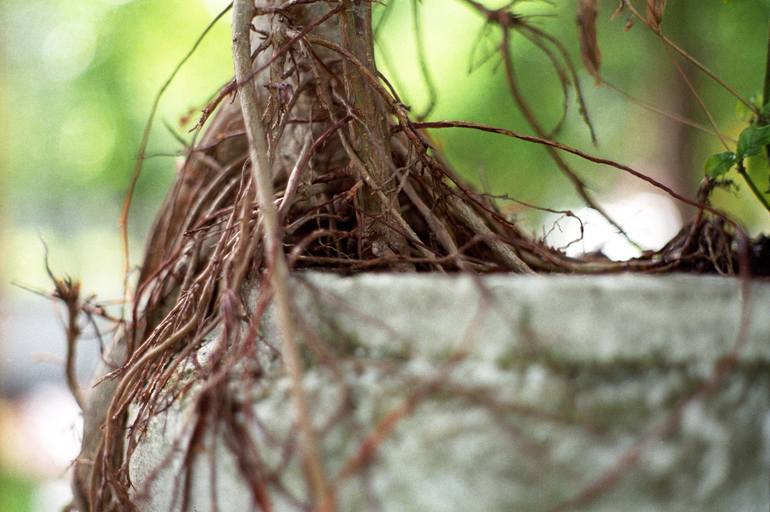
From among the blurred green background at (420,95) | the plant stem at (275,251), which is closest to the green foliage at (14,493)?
the blurred green background at (420,95)

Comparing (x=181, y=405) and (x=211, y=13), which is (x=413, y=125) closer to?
(x=181, y=405)

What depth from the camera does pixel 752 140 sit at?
0.52 metres

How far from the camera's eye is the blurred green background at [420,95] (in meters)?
2.41

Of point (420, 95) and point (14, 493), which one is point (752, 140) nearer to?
point (420, 95)

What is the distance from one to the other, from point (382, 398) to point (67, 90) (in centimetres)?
409

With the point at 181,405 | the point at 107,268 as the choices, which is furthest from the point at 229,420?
the point at 107,268

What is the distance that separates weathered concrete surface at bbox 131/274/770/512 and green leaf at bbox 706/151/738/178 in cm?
21

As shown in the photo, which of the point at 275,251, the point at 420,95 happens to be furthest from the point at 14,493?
the point at 275,251

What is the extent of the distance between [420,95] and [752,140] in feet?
9.13

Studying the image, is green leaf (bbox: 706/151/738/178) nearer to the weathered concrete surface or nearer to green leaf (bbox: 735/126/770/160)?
green leaf (bbox: 735/126/770/160)

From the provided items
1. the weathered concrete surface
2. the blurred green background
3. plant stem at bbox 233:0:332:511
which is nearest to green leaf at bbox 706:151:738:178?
the weathered concrete surface

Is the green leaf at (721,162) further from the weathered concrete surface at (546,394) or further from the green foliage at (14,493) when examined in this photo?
the green foliage at (14,493)

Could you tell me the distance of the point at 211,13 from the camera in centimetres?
324

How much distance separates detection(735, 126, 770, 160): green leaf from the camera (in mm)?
517
